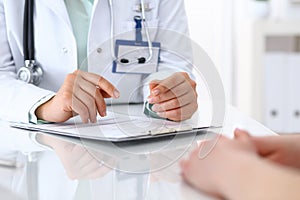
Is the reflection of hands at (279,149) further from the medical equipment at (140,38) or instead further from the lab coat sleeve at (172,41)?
the medical equipment at (140,38)

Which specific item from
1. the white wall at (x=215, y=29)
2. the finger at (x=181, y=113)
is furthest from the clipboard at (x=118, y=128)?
the white wall at (x=215, y=29)

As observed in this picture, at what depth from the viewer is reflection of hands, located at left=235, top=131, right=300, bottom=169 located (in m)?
0.52

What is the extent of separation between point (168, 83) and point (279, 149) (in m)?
0.41

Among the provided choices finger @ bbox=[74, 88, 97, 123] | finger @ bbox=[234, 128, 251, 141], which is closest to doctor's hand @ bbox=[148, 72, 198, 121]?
finger @ bbox=[74, 88, 97, 123]

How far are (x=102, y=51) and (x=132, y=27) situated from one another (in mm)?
125

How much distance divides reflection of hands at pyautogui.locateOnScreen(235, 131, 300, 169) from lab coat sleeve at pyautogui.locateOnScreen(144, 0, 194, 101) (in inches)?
18.8

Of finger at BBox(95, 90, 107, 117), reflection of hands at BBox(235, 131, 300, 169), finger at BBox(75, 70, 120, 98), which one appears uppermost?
reflection of hands at BBox(235, 131, 300, 169)

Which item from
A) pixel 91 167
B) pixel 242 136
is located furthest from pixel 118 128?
pixel 242 136

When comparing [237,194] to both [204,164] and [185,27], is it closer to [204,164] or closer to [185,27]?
[204,164]

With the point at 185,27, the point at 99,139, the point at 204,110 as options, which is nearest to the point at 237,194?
the point at 99,139

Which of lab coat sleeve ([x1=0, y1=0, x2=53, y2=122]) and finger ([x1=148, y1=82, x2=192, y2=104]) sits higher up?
finger ([x1=148, y1=82, x2=192, y2=104])

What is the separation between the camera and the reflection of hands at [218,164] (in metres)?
0.45

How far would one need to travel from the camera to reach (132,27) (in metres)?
1.19

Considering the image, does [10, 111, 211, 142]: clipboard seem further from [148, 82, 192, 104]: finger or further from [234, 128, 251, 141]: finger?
[234, 128, 251, 141]: finger
